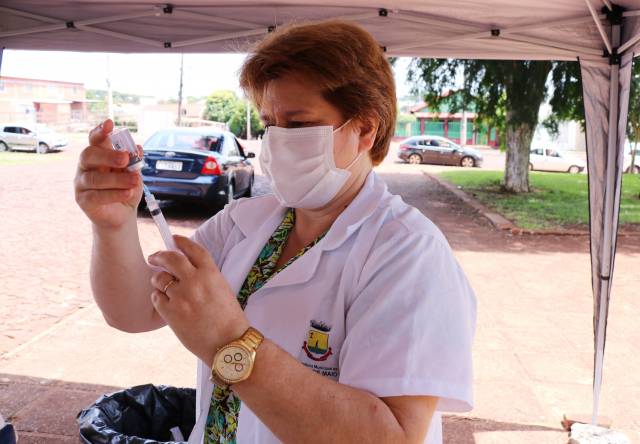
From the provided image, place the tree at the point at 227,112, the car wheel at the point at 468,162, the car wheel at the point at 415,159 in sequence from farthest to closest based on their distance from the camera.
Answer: the tree at the point at 227,112, the car wheel at the point at 415,159, the car wheel at the point at 468,162

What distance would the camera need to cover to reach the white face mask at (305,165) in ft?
4.46

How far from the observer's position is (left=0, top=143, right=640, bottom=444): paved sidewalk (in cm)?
387

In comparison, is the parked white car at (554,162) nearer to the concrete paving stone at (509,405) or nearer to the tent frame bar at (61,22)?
the concrete paving stone at (509,405)

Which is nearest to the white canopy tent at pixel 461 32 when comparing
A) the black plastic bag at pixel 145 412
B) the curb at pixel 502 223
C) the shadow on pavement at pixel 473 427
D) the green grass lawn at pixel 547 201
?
the shadow on pavement at pixel 473 427

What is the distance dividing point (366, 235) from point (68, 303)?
18.0 feet

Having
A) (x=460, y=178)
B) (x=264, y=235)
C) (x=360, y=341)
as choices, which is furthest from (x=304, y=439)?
(x=460, y=178)

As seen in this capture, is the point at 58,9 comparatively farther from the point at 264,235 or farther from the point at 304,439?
the point at 304,439

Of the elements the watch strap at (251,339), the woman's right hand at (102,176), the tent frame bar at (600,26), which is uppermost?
the tent frame bar at (600,26)

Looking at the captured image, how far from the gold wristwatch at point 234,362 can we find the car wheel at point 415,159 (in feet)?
90.1

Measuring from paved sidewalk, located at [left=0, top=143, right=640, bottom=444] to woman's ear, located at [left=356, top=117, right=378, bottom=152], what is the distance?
278cm

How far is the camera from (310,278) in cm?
124

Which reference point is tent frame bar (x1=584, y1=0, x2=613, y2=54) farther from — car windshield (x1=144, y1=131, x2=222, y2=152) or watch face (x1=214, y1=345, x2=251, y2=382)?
car windshield (x1=144, y1=131, x2=222, y2=152)

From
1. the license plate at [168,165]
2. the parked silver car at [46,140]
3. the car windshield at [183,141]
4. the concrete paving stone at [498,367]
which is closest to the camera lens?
the concrete paving stone at [498,367]

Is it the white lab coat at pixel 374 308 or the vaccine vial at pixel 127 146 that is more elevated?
the vaccine vial at pixel 127 146
